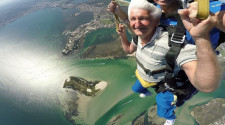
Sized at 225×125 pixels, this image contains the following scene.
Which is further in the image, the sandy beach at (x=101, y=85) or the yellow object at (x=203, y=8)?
the sandy beach at (x=101, y=85)

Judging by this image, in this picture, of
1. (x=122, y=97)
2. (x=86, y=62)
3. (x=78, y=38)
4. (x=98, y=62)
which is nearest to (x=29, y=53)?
(x=78, y=38)

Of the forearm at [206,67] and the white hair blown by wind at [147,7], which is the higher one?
the white hair blown by wind at [147,7]

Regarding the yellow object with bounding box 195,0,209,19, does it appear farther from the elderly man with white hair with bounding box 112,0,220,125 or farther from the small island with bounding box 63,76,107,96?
the small island with bounding box 63,76,107,96

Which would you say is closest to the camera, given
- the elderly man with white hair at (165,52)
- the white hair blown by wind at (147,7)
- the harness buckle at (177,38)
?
the elderly man with white hair at (165,52)

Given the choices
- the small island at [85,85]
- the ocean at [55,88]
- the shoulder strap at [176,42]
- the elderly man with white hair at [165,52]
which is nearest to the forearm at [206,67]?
the elderly man with white hair at [165,52]

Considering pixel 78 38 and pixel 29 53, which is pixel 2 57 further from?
pixel 78 38

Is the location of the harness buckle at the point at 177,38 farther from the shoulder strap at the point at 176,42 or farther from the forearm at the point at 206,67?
the forearm at the point at 206,67
